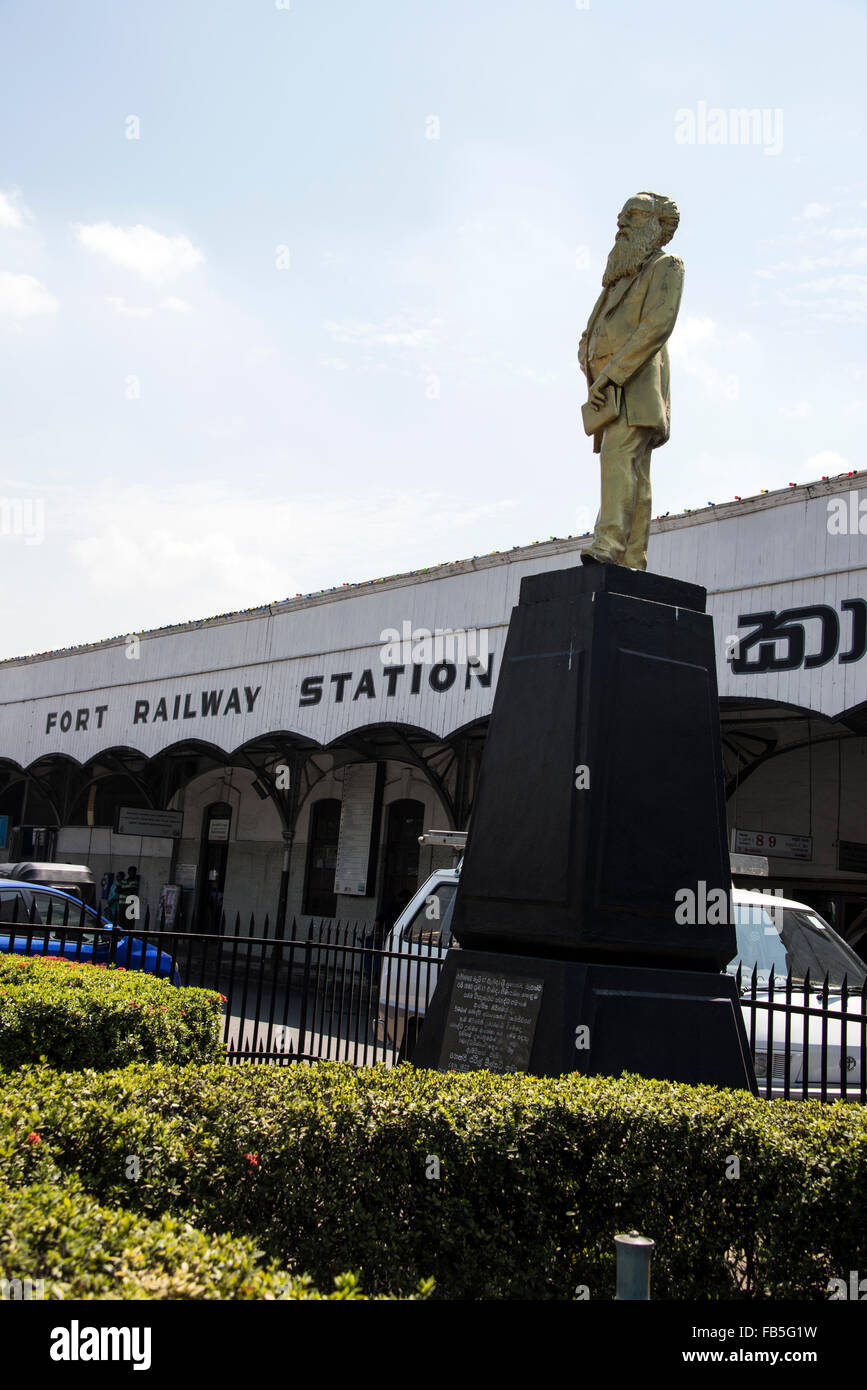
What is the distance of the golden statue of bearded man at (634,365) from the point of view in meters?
6.25

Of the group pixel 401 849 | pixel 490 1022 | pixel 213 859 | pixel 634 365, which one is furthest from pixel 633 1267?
pixel 213 859

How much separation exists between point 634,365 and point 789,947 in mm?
4925

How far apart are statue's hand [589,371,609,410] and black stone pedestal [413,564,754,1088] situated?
116cm

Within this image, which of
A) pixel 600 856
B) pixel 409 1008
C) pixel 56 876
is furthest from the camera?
pixel 56 876

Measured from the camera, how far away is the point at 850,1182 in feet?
12.1

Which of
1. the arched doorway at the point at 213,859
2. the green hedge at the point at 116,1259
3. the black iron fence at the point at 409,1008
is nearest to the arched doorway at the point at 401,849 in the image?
the arched doorway at the point at 213,859

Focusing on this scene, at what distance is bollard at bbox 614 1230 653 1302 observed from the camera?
255 cm

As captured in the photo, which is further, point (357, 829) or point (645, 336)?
point (357, 829)

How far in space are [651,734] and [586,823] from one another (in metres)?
0.65

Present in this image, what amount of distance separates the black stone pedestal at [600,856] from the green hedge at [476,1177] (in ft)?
3.72

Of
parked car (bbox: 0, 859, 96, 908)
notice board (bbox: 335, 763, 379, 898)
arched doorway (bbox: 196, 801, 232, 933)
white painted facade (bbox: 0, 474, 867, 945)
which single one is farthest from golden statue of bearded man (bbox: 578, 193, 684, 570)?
arched doorway (bbox: 196, 801, 232, 933)

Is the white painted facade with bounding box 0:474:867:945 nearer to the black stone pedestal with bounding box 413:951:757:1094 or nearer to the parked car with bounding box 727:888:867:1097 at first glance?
the parked car with bounding box 727:888:867:1097

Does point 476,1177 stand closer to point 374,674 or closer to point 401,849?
point 374,674

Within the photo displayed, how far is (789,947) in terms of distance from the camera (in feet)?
28.8
